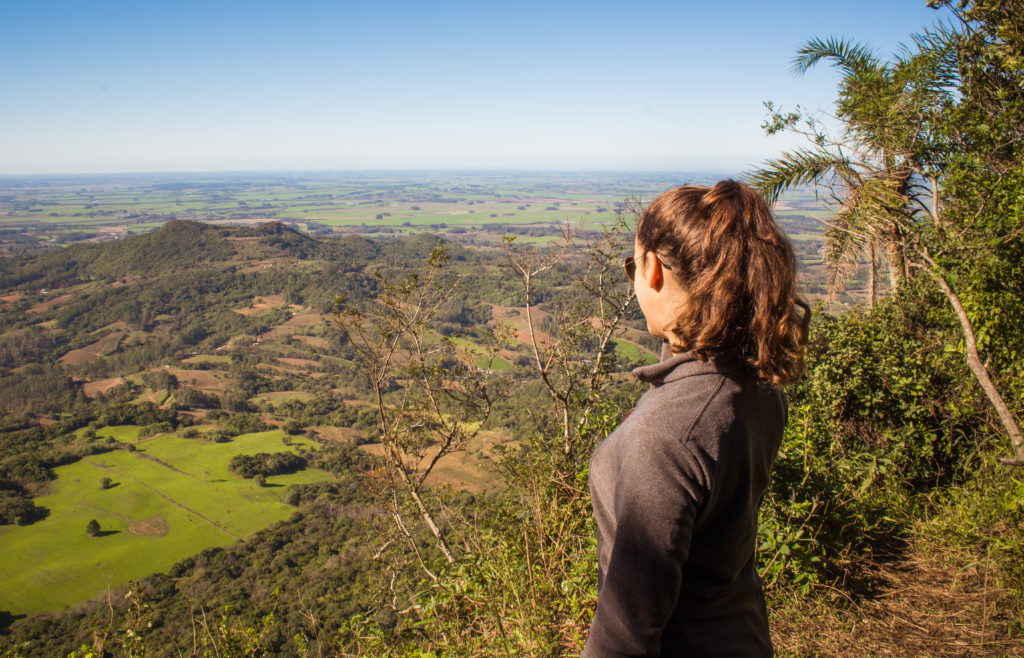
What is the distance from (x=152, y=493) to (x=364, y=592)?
18175mm

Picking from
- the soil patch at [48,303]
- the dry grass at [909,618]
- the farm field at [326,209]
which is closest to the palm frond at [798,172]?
the dry grass at [909,618]

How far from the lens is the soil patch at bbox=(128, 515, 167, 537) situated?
1923cm

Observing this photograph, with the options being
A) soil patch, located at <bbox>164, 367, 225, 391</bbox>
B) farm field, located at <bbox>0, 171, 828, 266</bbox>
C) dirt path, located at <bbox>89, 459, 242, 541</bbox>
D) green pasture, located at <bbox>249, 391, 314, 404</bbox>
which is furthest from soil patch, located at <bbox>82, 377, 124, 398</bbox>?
farm field, located at <bbox>0, 171, 828, 266</bbox>

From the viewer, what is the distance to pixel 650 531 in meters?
0.74

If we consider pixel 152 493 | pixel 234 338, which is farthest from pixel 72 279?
pixel 152 493

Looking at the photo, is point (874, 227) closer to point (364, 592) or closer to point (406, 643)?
point (406, 643)

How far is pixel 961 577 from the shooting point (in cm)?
290

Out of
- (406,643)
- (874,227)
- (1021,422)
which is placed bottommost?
(406,643)

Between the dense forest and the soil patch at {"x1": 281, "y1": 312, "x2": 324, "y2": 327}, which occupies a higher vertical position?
the dense forest

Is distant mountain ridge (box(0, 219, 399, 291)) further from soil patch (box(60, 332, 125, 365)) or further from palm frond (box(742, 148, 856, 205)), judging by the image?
palm frond (box(742, 148, 856, 205))

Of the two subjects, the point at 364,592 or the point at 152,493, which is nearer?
the point at 364,592

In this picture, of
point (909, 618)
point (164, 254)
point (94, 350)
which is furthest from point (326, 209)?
point (909, 618)

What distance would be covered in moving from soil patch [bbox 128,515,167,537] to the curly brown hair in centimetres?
2392

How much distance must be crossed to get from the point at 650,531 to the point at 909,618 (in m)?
2.90
